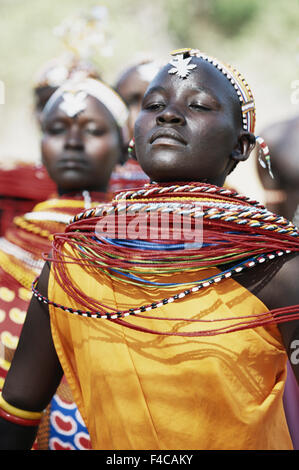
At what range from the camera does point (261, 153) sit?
176 centimetres

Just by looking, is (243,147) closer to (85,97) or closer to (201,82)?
(201,82)

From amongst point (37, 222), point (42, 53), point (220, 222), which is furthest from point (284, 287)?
point (42, 53)

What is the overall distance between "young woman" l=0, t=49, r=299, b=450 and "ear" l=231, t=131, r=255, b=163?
95 mm

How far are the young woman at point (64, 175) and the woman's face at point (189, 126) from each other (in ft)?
2.96

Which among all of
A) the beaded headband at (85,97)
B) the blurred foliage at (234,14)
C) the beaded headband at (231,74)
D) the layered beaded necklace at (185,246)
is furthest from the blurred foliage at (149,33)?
the layered beaded necklace at (185,246)

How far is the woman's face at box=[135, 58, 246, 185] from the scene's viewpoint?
146 centimetres

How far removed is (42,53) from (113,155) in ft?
36.4

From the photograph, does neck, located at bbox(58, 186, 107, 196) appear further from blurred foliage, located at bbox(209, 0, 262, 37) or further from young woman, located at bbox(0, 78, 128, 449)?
blurred foliage, located at bbox(209, 0, 262, 37)

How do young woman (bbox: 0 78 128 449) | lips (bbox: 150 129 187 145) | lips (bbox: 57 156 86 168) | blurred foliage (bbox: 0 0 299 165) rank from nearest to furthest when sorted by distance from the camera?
1. lips (bbox: 150 129 187 145)
2. young woman (bbox: 0 78 128 449)
3. lips (bbox: 57 156 86 168)
4. blurred foliage (bbox: 0 0 299 165)

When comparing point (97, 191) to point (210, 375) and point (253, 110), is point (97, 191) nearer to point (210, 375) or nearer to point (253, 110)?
point (253, 110)

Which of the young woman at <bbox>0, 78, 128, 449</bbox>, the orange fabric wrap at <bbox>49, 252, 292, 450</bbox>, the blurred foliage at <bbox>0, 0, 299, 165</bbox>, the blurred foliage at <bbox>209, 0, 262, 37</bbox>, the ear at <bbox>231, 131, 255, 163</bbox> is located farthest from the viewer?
the blurred foliage at <bbox>209, 0, 262, 37</bbox>

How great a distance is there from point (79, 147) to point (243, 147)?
101 cm

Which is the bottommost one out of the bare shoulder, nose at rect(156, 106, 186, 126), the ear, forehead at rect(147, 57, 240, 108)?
the bare shoulder

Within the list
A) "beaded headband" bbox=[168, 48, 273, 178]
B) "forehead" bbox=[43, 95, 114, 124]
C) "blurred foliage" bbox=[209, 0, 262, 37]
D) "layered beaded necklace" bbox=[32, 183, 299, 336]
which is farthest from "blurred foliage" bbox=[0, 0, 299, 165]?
"layered beaded necklace" bbox=[32, 183, 299, 336]
